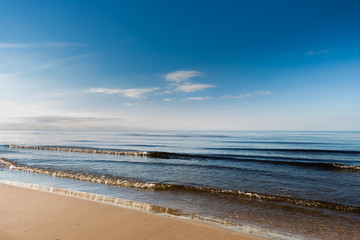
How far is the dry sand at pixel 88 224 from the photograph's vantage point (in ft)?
16.8

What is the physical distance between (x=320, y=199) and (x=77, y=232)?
9447mm

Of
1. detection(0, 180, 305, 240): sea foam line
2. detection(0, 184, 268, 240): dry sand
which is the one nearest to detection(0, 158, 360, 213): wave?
detection(0, 180, 305, 240): sea foam line

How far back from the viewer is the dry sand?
5.11 m

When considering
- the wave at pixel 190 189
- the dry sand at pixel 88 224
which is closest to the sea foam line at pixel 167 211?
the dry sand at pixel 88 224

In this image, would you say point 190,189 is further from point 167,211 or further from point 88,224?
point 88,224

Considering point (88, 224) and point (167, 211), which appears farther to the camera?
point (167, 211)

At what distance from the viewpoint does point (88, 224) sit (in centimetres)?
578

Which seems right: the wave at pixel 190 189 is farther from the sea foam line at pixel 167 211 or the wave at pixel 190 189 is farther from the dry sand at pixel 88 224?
the dry sand at pixel 88 224

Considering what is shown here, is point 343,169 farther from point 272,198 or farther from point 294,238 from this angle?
Result: point 294,238

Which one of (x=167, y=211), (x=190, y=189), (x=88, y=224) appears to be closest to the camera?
(x=88, y=224)

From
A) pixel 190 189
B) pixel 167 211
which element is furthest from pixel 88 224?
pixel 190 189

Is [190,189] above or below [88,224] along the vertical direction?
below

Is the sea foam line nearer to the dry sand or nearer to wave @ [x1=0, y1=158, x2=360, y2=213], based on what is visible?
the dry sand

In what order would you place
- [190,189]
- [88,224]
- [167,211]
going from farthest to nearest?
[190,189], [167,211], [88,224]
